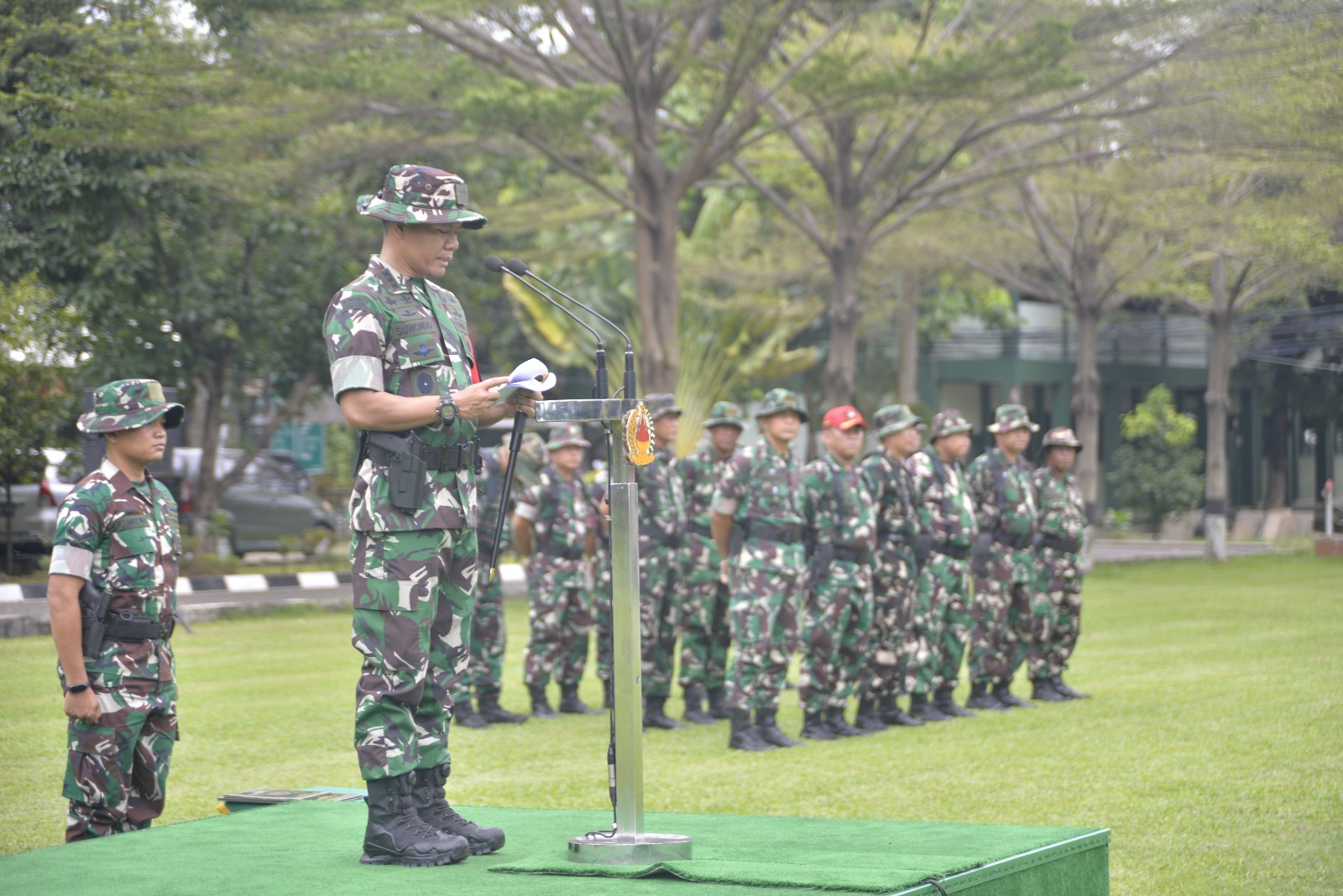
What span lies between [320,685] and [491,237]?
→ 522 inches

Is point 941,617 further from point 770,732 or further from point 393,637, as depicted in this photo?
point 393,637

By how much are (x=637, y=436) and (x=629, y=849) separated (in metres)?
1.09

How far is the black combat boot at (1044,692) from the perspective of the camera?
1111 cm

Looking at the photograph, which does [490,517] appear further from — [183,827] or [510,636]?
[183,827]

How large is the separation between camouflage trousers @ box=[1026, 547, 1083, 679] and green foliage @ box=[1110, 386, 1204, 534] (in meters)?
21.7

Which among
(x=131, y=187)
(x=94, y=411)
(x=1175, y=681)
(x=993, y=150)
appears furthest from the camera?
(x=993, y=150)

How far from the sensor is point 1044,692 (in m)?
11.2

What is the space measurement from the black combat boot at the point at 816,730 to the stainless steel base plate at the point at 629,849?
17.6 feet

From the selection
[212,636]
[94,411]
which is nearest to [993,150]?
[212,636]

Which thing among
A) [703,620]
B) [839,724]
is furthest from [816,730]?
[703,620]

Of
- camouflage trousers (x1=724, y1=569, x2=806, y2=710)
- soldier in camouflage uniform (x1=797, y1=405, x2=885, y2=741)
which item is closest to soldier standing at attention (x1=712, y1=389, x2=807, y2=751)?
camouflage trousers (x1=724, y1=569, x2=806, y2=710)

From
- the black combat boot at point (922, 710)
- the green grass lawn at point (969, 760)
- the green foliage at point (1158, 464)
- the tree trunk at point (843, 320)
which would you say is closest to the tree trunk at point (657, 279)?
the tree trunk at point (843, 320)

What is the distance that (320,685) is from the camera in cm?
1199

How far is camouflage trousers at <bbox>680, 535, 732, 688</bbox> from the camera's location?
10.2 metres
